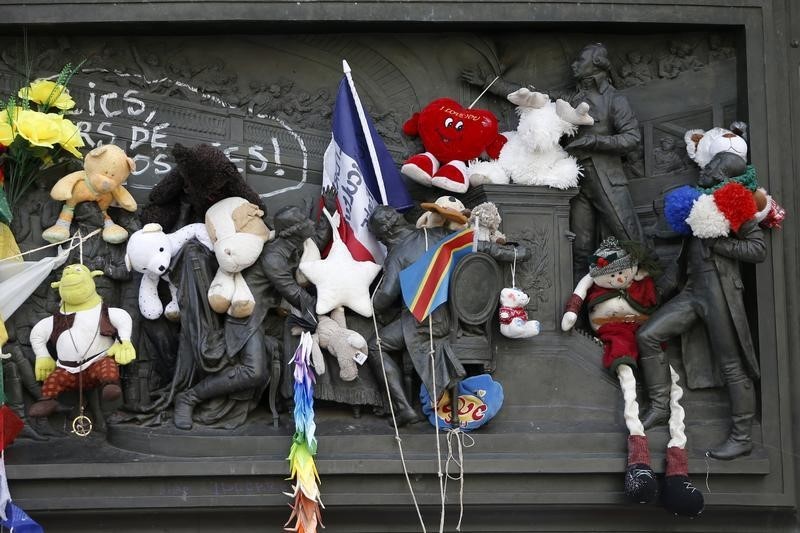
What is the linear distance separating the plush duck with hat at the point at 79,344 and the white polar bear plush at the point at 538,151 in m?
2.14

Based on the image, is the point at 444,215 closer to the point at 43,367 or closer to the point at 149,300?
the point at 149,300

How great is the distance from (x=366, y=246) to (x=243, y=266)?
0.74 metres

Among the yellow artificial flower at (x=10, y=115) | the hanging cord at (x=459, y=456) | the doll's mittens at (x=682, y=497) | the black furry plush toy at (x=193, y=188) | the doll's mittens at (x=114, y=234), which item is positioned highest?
the yellow artificial flower at (x=10, y=115)

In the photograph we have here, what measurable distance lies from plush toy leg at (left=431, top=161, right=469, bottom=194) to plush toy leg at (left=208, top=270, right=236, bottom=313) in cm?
128

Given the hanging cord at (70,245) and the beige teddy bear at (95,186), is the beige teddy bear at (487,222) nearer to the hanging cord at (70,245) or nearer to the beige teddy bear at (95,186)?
the beige teddy bear at (95,186)

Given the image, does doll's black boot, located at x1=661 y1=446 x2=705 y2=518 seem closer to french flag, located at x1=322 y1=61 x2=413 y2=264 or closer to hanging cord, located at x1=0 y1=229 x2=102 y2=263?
french flag, located at x1=322 y1=61 x2=413 y2=264

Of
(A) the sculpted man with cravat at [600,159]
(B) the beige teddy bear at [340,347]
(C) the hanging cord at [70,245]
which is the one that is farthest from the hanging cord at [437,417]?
(C) the hanging cord at [70,245]

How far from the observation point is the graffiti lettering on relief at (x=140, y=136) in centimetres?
817

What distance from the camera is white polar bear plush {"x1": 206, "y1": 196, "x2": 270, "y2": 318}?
7.62m

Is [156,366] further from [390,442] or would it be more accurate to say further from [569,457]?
[569,457]

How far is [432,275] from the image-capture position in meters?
7.59

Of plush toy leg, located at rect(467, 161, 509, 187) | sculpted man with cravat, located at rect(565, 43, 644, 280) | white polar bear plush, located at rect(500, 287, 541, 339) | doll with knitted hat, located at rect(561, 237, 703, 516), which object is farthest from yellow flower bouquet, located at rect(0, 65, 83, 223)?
doll with knitted hat, located at rect(561, 237, 703, 516)

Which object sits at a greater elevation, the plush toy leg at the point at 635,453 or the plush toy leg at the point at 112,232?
the plush toy leg at the point at 112,232

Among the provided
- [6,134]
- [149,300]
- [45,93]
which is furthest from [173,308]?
[45,93]
